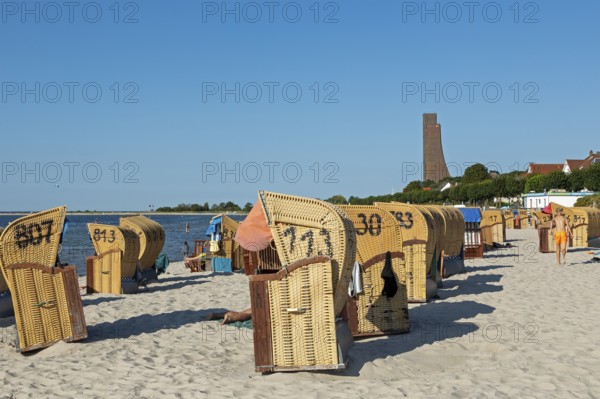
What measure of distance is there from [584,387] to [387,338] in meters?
3.09

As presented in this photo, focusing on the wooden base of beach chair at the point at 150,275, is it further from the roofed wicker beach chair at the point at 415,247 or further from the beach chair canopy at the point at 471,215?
the beach chair canopy at the point at 471,215

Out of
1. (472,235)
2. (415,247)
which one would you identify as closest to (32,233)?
(415,247)

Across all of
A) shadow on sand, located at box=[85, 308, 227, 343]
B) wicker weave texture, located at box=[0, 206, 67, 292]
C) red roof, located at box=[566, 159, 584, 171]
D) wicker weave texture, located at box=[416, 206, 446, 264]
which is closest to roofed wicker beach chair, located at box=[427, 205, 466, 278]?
wicker weave texture, located at box=[416, 206, 446, 264]

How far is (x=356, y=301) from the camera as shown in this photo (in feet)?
30.9

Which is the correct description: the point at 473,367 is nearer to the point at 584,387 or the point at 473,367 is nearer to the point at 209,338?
the point at 584,387

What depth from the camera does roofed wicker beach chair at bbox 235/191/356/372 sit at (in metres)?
7.14

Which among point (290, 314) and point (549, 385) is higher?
point (290, 314)

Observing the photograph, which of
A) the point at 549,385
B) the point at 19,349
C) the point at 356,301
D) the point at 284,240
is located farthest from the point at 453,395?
the point at 19,349

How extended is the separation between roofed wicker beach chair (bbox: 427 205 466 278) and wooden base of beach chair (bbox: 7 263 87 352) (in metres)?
9.47

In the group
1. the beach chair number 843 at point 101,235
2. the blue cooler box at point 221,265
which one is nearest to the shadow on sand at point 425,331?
the beach chair number 843 at point 101,235

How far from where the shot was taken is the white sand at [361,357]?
6.88 m

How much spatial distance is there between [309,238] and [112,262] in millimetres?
9350

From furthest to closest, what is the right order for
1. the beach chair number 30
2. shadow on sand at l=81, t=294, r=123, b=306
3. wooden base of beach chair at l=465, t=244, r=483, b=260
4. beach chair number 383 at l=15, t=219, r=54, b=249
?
1. wooden base of beach chair at l=465, t=244, r=483, b=260
2. shadow on sand at l=81, t=294, r=123, b=306
3. the beach chair number 30
4. beach chair number 383 at l=15, t=219, r=54, b=249

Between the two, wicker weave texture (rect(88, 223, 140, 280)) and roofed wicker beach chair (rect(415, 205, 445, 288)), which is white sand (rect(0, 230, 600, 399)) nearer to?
roofed wicker beach chair (rect(415, 205, 445, 288))
